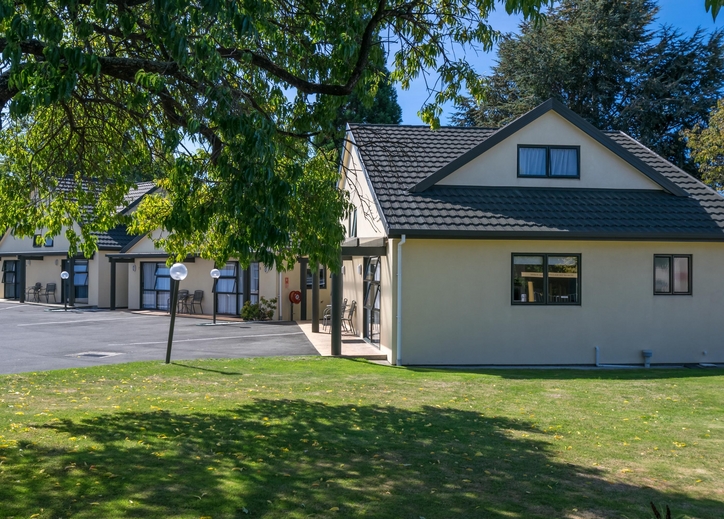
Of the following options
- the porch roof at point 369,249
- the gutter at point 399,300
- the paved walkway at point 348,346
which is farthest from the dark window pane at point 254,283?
the gutter at point 399,300

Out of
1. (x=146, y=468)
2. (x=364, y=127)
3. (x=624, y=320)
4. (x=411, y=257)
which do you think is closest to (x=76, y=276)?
(x=364, y=127)

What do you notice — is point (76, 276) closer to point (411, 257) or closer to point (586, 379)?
point (411, 257)

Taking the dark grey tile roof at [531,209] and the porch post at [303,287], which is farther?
the porch post at [303,287]

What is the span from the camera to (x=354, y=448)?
805cm

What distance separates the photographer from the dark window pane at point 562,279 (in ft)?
56.6

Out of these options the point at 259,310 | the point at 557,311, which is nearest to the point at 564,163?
the point at 557,311

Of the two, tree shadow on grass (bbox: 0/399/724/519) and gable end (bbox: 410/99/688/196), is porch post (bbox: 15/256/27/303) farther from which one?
tree shadow on grass (bbox: 0/399/724/519)

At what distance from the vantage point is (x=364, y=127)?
2061cm

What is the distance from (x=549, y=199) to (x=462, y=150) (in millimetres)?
3014

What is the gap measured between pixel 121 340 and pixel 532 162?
12206mm

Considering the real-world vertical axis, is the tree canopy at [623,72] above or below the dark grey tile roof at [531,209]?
above

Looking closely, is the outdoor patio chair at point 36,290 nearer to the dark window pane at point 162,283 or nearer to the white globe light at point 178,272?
the dark window pane at point 162,283

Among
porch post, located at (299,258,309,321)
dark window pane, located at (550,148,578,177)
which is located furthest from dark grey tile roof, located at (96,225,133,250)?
dark window pane, located at (550,148,578,177)

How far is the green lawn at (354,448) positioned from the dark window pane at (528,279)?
12.1 ft
